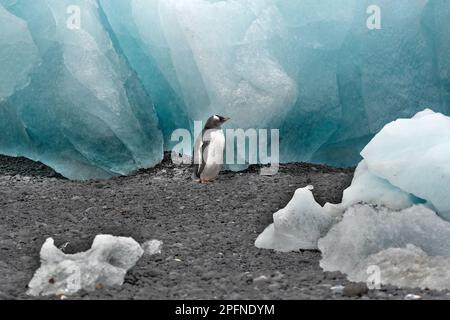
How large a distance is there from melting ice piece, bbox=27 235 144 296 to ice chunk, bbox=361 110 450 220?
1.41 metres

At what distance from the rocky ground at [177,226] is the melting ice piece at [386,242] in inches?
4.3

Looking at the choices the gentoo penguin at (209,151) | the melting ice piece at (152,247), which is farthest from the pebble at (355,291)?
the gentoo penguin at (209,151)

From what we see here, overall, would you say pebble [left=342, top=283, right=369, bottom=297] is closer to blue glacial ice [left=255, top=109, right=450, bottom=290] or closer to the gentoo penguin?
blue glacial ice [left=255, top=109, right=450, bottom=290]

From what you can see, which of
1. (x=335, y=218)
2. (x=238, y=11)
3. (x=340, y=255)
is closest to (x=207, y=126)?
(x=238, y=11)

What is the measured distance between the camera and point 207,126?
5527mm

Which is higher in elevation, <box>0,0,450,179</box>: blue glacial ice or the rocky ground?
<box>0,0,450,179</box>: blue glacial ice

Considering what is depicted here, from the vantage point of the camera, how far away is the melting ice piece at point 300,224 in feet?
11.4

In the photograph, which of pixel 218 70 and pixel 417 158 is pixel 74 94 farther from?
pixel 417 158

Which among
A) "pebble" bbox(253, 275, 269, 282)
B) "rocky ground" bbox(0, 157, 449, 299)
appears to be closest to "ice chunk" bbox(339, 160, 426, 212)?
"rocky ground" bbox(0, 157, 449, 299)

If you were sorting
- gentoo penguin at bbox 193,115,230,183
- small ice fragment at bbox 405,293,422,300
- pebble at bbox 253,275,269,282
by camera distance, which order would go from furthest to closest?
gentoo penguin at bbox 193,115,230,183, pebble at bbox 253,275,269,282, small ice fragment at bbox 405,293,422,300

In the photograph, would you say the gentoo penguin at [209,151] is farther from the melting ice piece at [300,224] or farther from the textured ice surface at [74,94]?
the melting ice piece at [300,224]

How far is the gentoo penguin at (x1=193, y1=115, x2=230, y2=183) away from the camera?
5367 millimetres

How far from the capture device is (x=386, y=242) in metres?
3.19
